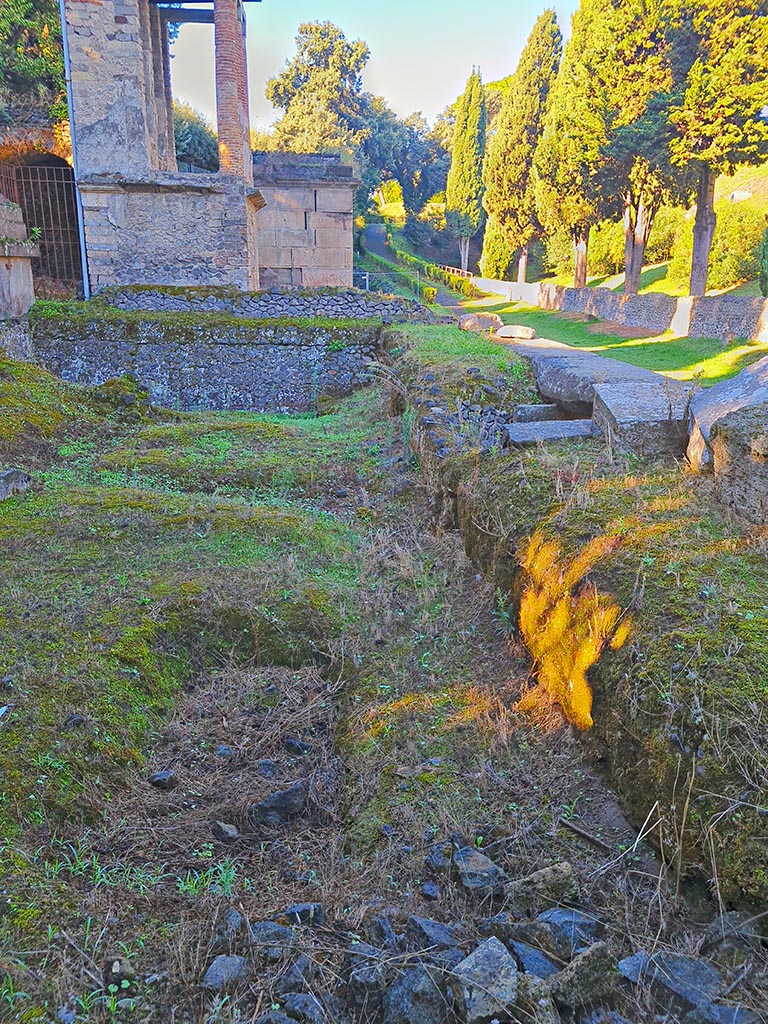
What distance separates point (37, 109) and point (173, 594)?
52.8 feet

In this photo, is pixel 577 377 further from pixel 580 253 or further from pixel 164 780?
pixel 580 253

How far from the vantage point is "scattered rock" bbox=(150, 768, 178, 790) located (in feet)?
9.53

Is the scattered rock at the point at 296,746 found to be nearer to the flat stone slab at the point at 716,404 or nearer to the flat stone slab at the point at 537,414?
the flat stone slab at the point at 716,404

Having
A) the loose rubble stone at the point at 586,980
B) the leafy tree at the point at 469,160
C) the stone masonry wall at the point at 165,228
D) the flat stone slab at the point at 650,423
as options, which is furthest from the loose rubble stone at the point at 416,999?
the leafy tree at the point at 469,160

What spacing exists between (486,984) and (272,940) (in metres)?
0.62

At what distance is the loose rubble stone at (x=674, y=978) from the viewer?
1.74 metres

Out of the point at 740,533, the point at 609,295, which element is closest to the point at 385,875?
the point at 740,533

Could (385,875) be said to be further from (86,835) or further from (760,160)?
(760,160)

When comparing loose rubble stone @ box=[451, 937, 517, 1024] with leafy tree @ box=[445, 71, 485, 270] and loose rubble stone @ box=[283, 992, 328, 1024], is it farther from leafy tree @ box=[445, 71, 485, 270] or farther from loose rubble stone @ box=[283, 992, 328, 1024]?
leafy tree @ box=[445, 71, 485, 270]

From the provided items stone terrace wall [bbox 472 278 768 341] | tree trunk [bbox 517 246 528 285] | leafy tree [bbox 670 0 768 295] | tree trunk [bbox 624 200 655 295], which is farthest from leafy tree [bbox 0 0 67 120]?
tree trunk [bbox 517 246 528 285]

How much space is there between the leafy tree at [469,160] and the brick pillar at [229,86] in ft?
79.3

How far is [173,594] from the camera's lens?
13.5ft

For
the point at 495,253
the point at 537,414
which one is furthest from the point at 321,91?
the point at 537,414

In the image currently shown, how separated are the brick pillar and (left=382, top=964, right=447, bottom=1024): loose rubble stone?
14470 mm
